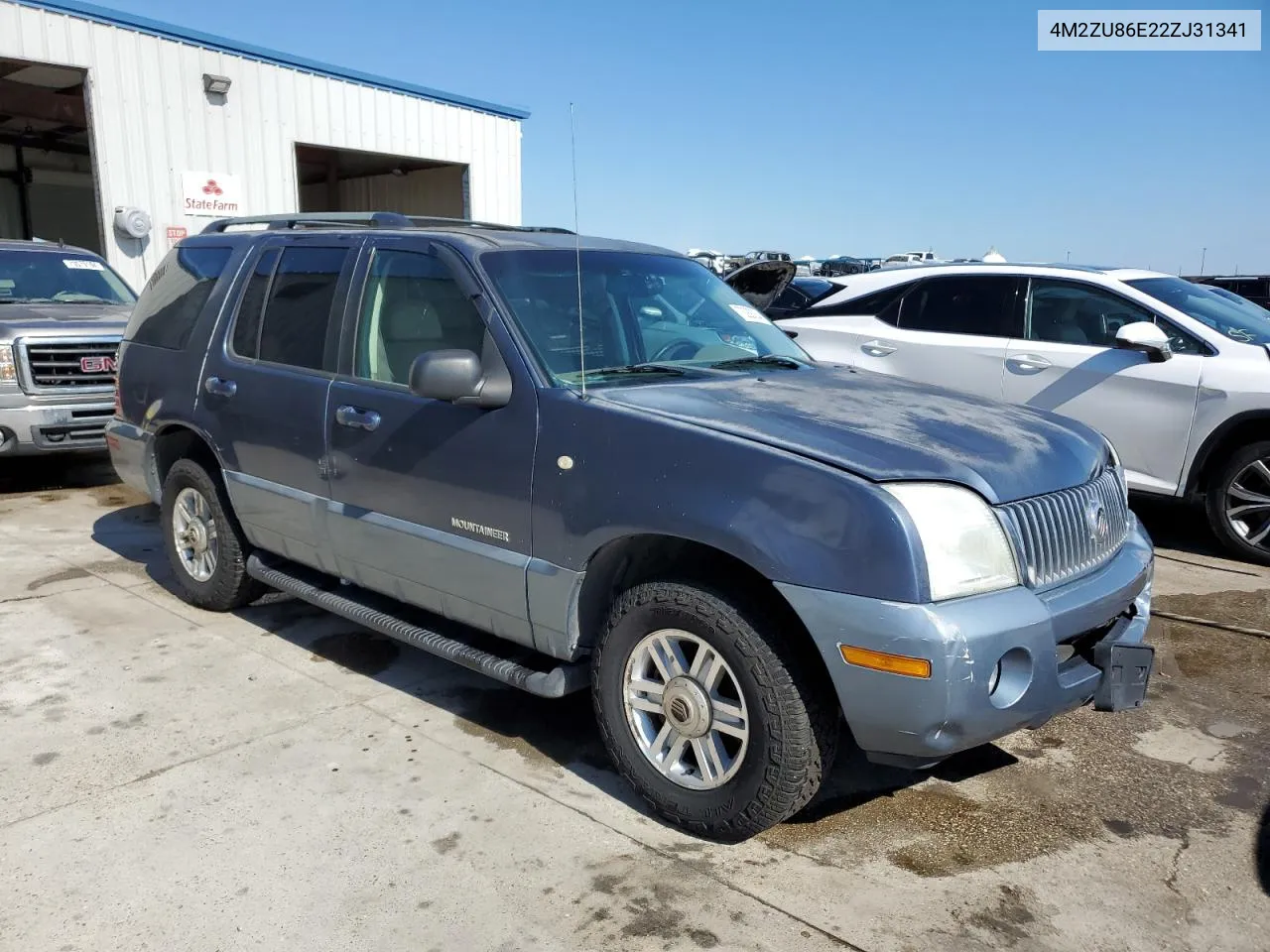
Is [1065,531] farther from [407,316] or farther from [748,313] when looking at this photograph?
[407,316]

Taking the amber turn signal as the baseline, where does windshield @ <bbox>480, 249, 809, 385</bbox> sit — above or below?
above

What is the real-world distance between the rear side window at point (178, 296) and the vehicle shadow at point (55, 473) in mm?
3327

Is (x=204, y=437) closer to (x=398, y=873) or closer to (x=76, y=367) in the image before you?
(x=398, y=873)

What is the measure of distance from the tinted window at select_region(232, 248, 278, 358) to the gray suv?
17mm

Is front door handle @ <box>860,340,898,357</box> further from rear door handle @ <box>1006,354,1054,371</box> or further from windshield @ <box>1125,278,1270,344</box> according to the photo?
windshield @ <box>1125,278,1270,344</box>

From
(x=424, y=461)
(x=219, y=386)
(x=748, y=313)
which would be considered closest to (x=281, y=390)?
(x=219, y=386)

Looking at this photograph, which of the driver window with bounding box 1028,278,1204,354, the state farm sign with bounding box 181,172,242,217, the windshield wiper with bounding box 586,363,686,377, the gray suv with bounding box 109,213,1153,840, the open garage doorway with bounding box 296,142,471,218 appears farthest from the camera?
the open garage doorway with bounding box 296,142,471,218

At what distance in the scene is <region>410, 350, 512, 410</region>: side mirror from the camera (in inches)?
131

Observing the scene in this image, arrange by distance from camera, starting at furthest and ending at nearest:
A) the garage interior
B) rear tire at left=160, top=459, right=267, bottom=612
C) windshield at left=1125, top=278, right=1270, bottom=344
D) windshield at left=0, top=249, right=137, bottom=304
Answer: the garage interior < windshield at left=0, top=249, right=137, bottom=304 < windshield at left=1125, top=278, right=1270, bottom=344 < rear tire at left=160, top=459, right=267, bottom=612

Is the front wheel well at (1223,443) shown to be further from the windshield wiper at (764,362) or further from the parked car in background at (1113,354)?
the windshield wiper at (764,362)

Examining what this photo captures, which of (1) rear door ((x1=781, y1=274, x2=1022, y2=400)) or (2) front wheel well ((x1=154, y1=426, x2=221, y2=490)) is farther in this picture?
(1) rear door ((x1=781, y1=274, x2=1022, y2=400))

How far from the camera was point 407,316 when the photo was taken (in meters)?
3.97

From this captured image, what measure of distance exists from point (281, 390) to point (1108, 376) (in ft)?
16.4

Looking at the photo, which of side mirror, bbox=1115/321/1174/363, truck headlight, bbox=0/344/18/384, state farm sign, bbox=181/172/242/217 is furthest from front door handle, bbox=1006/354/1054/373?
state farm sign, bbox=181/172/242/217
